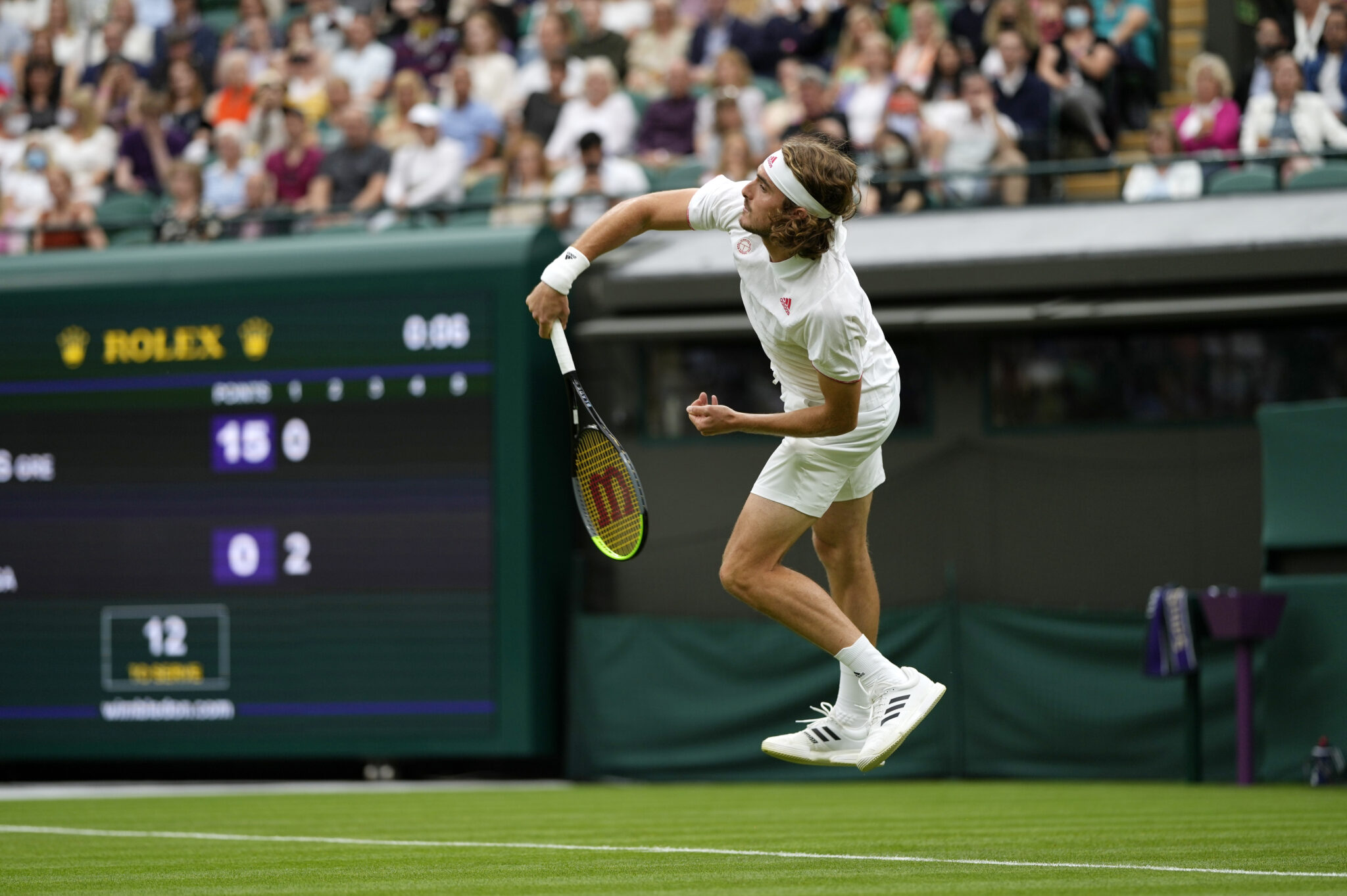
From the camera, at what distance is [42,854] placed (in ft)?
24.8

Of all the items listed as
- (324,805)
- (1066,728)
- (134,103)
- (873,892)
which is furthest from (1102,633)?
(134,103)

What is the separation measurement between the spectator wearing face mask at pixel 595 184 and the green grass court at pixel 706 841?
4.48 meters

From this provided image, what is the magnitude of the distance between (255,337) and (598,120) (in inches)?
131

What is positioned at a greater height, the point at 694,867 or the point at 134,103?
the point at 134,103

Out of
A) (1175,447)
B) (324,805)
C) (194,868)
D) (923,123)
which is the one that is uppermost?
(923,123)

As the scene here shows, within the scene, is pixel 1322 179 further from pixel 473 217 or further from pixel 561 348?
pixel 561 348

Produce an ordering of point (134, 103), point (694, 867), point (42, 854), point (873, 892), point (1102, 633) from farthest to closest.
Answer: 1. point (134, 103)
2. point (1102, 633)
3. point (42, 854)
4. point (694, 867)
5. point (873, 892)

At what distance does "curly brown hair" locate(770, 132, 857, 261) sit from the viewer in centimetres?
641

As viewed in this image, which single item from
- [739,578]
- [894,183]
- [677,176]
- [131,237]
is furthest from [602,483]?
[131,237]

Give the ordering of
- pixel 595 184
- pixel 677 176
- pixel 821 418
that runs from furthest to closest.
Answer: pixel 595 184
pixel 677 176
pixel 821 418

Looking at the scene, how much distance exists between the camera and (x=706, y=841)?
→ 775 centimetres

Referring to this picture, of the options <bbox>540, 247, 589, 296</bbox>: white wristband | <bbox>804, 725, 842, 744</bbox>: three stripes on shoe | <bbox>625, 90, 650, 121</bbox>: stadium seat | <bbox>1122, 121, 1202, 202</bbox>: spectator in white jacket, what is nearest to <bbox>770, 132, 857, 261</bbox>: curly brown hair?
<bbox>540, 247, 589, 296</bbox>: white wristband

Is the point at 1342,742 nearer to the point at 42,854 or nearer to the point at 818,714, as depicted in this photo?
the point at 818,714

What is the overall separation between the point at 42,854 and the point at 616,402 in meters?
7.51
